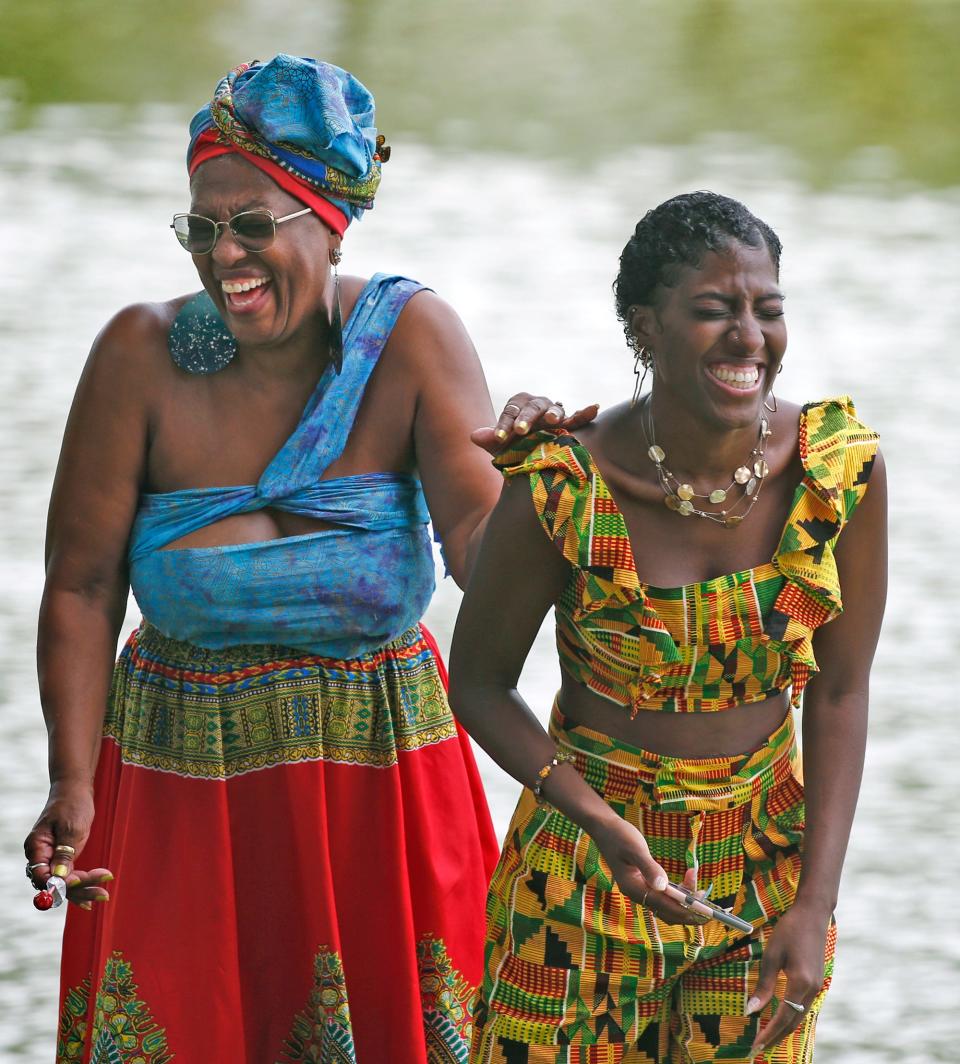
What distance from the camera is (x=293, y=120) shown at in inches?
114

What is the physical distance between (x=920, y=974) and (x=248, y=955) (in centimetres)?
185

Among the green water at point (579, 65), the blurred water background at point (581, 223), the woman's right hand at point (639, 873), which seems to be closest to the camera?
the woman's right hand at point (639, 873)

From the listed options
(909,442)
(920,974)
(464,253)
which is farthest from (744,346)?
(464,253)

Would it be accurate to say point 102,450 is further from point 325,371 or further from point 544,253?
point 544,253

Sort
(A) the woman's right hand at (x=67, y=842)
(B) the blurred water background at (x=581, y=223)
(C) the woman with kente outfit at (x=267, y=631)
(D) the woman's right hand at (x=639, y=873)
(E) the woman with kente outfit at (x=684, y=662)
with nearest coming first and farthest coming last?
(D) the woman's right hand at (x=639, y=873) < (E) the woman with kente outfit at (x=684, y=662) < (A) the woman's right hand at (x=67, y=842) < (C) the woman with kente outfit at (x=267, y=631) < (B) the blurred water background at (x=581, y=223)

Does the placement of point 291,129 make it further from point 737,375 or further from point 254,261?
point 737,375

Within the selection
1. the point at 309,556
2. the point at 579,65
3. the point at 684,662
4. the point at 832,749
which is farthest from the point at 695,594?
the point at 579,65

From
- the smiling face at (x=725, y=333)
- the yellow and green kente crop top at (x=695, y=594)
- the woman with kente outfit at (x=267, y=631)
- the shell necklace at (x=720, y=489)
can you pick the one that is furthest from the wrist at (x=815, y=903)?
the woman with kente outfit at (x=267, y=631)

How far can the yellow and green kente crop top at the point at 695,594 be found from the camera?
2.47 meters

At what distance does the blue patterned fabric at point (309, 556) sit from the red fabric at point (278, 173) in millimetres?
171

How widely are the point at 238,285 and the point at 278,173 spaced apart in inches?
7.1

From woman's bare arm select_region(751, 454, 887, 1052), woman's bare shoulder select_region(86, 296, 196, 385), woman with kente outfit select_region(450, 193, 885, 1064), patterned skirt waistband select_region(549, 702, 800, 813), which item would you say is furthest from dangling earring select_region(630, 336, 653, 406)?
woman's bare shoulder select_region(86, 296, 196, 385)

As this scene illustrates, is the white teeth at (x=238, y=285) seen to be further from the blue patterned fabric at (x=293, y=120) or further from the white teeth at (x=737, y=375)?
the white teeth at (x=737, y=375)

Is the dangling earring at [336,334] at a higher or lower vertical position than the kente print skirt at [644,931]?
higher
